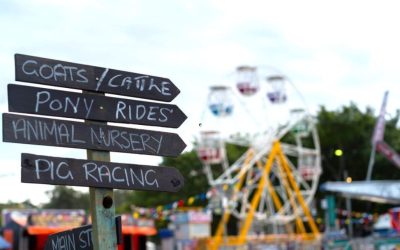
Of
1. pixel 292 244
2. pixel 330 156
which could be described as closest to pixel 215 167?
pixel 330 156

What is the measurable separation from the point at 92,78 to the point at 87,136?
343 mm

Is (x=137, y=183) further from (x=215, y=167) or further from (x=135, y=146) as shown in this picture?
(x=215, y=167)

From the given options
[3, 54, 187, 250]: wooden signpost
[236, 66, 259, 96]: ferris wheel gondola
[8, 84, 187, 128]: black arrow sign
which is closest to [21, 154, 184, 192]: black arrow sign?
[3, 54, 187, 250]: wooden signpost

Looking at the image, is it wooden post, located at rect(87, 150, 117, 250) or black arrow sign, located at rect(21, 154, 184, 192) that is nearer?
black arrow sign, located at rect(21, 154, 184, 192)

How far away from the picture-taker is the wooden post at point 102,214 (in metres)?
4.48

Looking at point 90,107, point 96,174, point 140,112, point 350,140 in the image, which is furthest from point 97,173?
point 350,140

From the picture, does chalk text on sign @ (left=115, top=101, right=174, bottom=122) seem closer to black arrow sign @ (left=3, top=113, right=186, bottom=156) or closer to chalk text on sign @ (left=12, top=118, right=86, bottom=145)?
black arrow sign @ (left=3, top=113, right=186, bottom=156)

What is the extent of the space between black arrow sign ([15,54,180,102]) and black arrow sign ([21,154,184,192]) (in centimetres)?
43

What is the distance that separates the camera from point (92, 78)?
448cm

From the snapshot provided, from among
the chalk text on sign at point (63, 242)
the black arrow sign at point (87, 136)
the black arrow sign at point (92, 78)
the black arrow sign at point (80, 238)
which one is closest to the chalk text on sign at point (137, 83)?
the black arrow sign at point (92, 78)

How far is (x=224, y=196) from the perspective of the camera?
1326 inches

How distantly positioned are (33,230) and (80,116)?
59.3 ft

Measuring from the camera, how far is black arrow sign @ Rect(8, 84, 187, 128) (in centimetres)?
412

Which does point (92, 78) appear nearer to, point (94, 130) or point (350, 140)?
point (94, 130)
